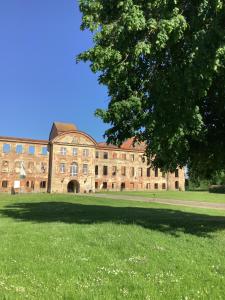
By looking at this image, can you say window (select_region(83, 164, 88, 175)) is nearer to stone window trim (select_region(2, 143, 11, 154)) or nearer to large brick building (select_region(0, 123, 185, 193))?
large brick building (select_region(0, 123, 185, 193))

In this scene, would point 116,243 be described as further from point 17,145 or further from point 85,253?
point 17,145

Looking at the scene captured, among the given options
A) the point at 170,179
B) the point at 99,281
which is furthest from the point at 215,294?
the point at 170,179

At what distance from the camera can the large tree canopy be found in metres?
12.6

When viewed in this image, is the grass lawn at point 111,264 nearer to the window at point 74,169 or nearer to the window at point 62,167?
the window at point 62,167

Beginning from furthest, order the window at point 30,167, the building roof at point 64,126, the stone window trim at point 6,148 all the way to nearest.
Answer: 1. the building roof at point 64,126
2. the window at point 30,167
3. the stone window trim at point 6,148

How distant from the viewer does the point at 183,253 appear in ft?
35.1

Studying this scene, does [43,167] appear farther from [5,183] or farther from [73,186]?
[5,183]

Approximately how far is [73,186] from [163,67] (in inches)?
2929

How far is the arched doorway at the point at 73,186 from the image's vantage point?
8655cm

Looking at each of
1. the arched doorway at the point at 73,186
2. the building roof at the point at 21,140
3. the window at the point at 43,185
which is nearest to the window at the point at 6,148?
the building roof at the point at 21,140

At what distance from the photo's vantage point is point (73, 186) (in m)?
88.1

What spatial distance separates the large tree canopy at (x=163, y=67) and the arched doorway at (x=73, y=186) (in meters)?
69.9

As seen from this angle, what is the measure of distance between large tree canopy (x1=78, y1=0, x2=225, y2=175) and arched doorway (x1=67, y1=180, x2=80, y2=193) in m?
69.9

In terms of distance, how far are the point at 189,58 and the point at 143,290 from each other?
8.25m
